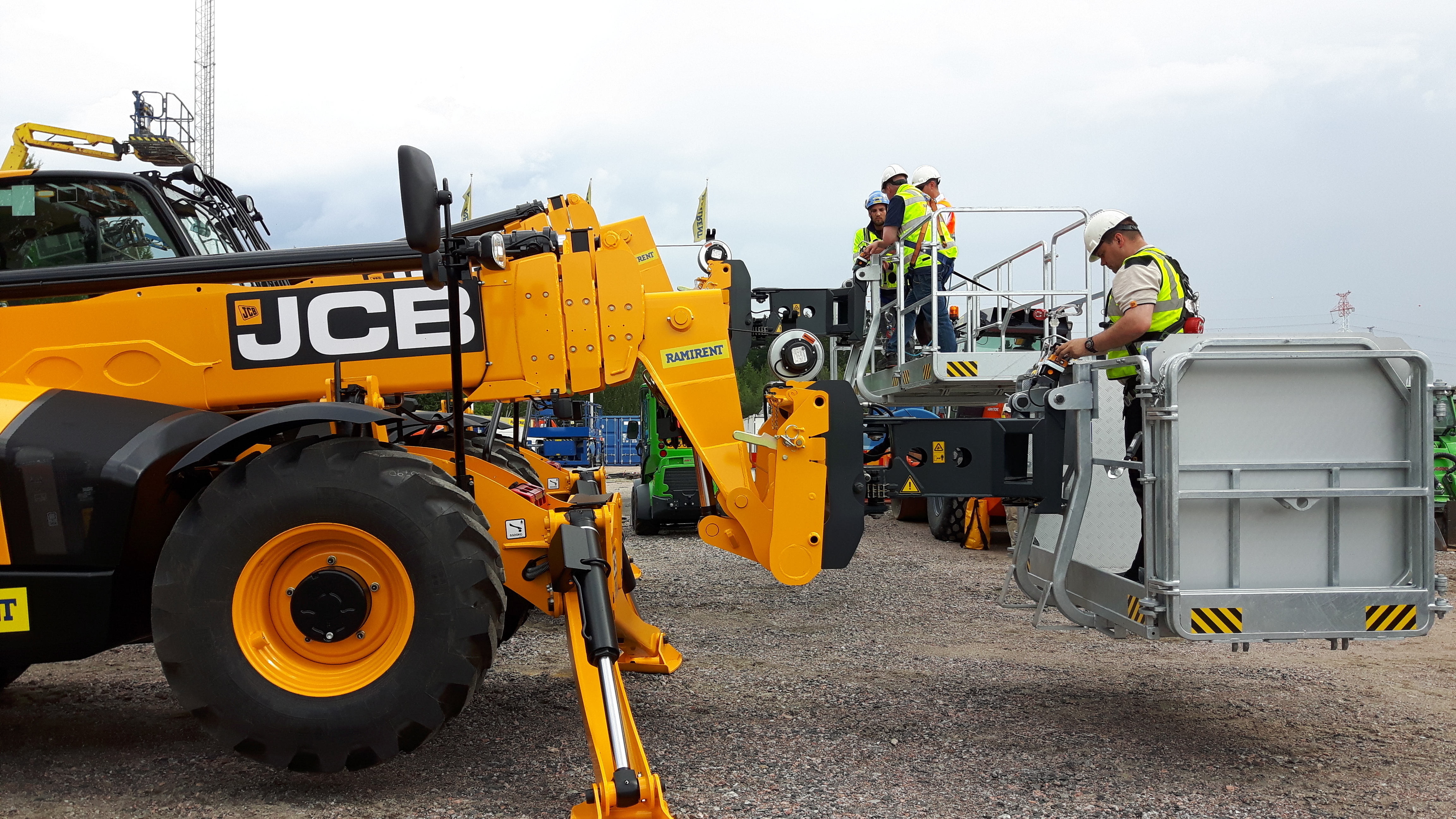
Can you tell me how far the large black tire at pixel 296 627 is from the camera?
3.41 m

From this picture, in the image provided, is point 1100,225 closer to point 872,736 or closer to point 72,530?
point 872,736

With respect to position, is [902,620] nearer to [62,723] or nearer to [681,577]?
[681,577]

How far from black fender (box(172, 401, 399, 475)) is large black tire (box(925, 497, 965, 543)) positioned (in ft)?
26.8

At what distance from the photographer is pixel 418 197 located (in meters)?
3.23

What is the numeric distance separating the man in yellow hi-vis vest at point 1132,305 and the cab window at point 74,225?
13.8 ft

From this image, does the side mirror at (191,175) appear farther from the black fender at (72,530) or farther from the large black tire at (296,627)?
the large black tire at (296,627)

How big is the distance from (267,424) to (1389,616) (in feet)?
13.9

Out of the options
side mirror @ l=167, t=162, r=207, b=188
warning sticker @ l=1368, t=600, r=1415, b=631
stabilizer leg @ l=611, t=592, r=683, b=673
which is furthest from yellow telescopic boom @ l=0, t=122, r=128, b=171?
warning sticker @ l=1368, t=600, r=1415, b=631

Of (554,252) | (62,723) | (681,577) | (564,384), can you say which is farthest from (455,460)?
(681,577)

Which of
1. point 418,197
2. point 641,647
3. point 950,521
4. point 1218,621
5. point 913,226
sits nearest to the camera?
point 418,197

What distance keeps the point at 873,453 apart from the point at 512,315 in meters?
1.77

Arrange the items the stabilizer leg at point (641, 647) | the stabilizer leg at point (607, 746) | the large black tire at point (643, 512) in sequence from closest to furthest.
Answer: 1. the stabilizer leg at point (607, 746)
2. the stabilizer leg at point (641, 647)
3. the large black tire at point (643, 512)

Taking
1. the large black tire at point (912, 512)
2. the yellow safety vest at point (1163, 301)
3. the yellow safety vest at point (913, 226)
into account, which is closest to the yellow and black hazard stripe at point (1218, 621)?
the yellow safety vest at point (1163, 301)

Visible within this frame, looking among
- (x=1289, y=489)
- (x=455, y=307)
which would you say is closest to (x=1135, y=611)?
(x=1289, y=489)
